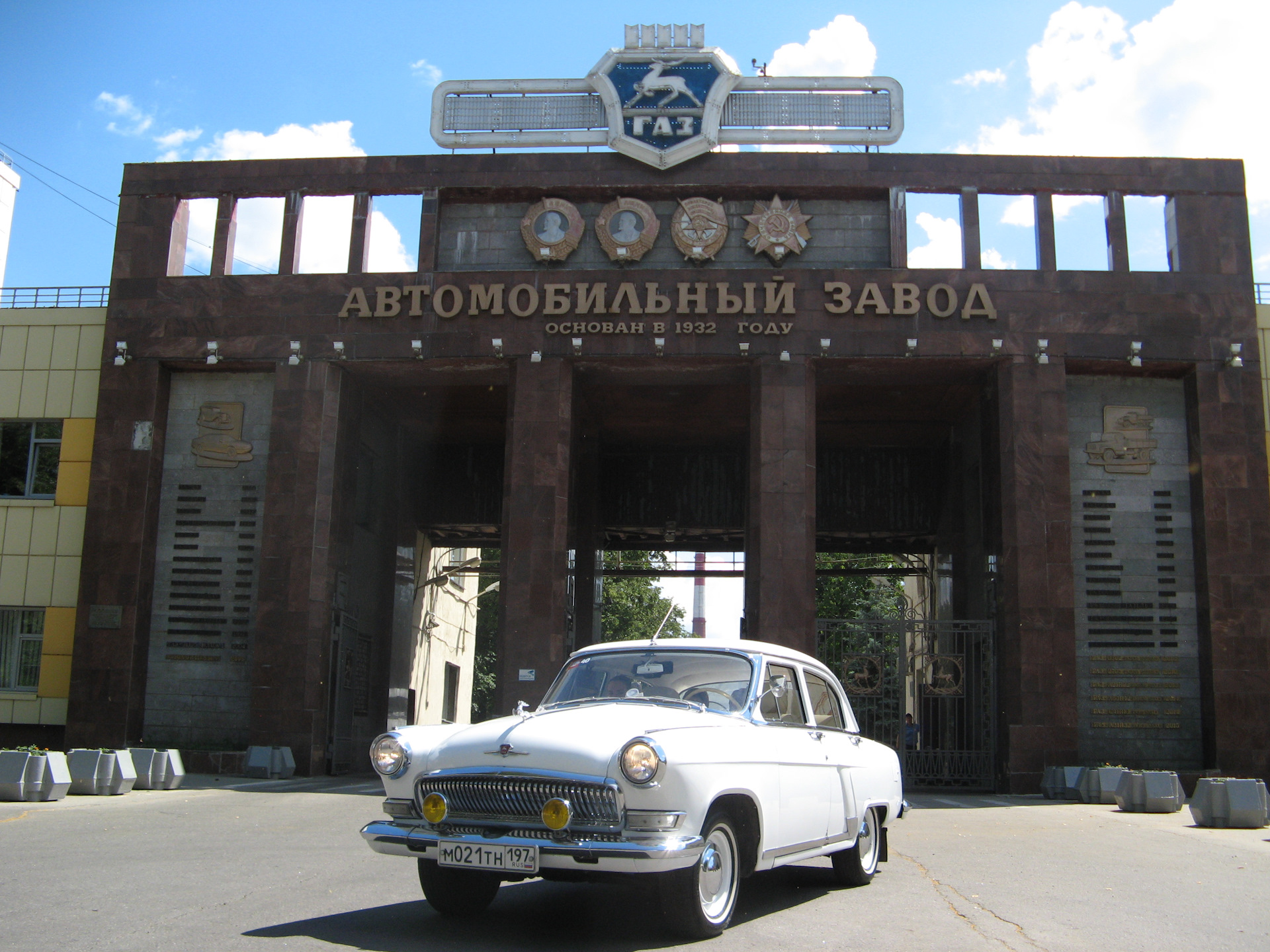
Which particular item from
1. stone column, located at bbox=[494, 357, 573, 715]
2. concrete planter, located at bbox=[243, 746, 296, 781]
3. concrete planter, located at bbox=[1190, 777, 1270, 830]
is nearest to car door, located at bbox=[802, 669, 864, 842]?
concrete planter, located at bbox=[1190, 777, 1270, 830]

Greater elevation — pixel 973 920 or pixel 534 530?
pixel 534 530

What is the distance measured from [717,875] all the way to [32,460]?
19234mm

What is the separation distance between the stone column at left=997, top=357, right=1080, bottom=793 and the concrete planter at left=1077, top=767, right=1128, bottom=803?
1368 millimetres

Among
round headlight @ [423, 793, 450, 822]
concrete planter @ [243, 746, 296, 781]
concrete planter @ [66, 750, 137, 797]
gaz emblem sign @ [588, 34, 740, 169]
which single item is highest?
gaz emblem sign @ [588, 34, 740, 169]

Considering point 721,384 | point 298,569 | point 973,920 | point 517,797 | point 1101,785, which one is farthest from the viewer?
point 721,384

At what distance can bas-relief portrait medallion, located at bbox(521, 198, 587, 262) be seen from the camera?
67.1 feet

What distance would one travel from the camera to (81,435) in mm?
20922

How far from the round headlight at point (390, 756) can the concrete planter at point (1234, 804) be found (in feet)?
31.6

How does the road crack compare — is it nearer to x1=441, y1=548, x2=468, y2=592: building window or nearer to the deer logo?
the deer logo

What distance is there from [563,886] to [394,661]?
58.7ft

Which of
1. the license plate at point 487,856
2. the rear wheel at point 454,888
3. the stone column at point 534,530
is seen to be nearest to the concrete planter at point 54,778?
the stone column at point 534,530

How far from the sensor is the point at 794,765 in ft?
22.3

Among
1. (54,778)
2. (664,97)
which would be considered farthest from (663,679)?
(664,97)

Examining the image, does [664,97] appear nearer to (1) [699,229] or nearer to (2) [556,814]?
(1) [699,229]
